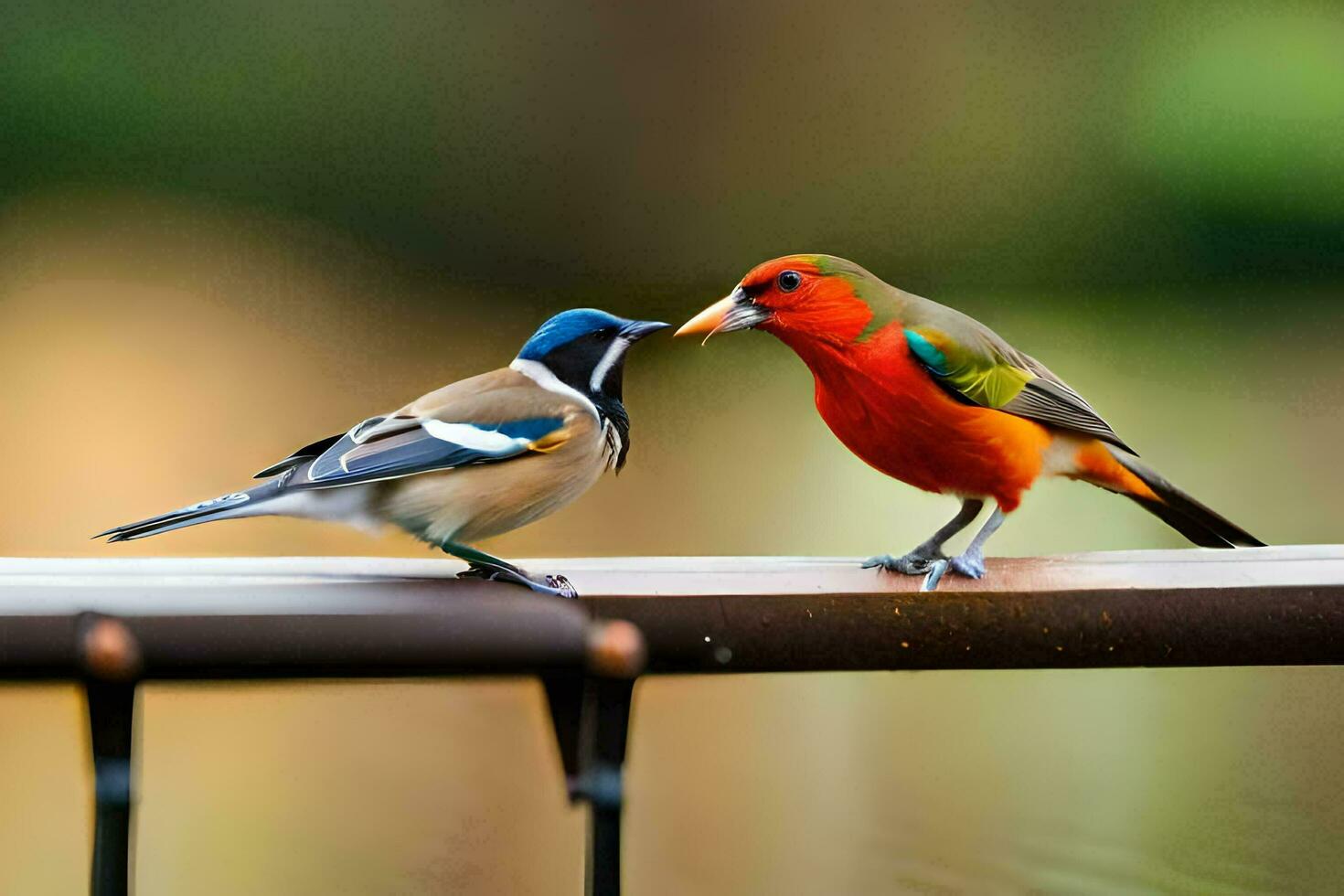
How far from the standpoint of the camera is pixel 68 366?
5.85 ft

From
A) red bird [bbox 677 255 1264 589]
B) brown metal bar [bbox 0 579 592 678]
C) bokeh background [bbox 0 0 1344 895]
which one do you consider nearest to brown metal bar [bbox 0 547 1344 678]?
brown metal bar [bbox 0 579 592 678]

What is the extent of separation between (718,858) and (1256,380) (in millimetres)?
1183

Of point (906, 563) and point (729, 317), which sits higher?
point (729, 317)

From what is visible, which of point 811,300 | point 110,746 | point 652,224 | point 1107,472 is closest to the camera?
point 110,746

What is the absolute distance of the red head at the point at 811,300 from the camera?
3.07ft

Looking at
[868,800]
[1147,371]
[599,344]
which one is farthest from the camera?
[1147,371]

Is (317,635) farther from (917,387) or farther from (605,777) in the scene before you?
(917,387)

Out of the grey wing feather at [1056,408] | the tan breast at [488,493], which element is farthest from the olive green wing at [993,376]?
the tan breast at [488,493]

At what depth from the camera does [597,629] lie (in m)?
0.73

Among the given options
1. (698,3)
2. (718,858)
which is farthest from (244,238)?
(718,858)

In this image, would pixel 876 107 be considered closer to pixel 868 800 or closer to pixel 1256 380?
pixel 1256 380

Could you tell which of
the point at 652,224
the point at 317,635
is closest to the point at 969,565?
the point at 317,635

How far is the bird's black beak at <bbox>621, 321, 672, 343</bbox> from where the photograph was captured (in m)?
0.90

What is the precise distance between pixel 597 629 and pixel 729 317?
26cm
